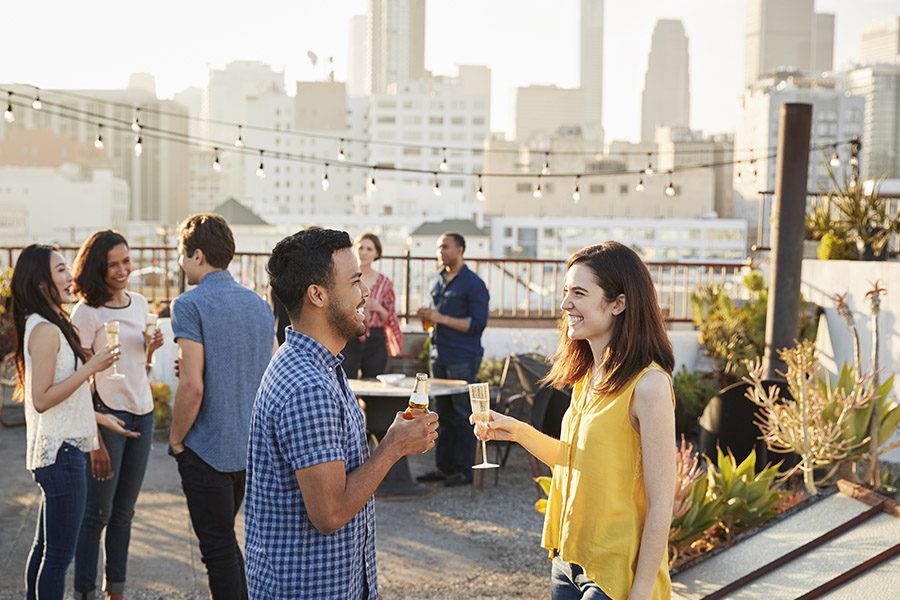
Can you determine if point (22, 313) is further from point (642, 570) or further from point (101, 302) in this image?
point (642, 570)

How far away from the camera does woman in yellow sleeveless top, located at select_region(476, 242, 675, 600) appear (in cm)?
273

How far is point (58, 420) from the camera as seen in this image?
4.17m

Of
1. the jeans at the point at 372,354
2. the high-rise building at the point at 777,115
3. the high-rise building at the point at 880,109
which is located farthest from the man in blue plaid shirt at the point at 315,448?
the high-rise building at the point at 880,109

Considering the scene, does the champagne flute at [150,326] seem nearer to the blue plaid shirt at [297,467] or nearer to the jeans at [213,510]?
the jeans at [213,510]

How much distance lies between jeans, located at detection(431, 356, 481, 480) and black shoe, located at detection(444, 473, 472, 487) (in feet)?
0.08

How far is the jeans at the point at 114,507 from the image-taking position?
459 cm

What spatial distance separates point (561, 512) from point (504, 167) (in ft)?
374

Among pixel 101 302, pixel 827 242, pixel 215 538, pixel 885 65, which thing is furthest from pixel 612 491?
pixel 885 65

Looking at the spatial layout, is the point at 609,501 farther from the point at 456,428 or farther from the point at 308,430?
the point at 456,428

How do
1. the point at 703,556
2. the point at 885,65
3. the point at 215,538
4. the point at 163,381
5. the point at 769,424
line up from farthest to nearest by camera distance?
the point at 885,65 → the point at 163,381 → the point at 769,424 → the point at 703,556 → the point at 215,538

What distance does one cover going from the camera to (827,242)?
981 cm

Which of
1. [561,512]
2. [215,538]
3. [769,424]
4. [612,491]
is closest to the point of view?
[612,491]

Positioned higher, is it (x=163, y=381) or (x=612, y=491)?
(x=612, y=491)

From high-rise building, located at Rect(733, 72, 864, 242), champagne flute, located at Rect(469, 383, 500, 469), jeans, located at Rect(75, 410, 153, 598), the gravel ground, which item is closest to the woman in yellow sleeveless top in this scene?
champagne flute, located at Rect(469, 383, 500, 469)
